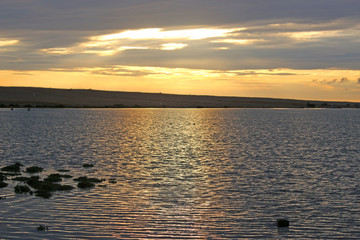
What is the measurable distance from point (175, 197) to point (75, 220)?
770 cm

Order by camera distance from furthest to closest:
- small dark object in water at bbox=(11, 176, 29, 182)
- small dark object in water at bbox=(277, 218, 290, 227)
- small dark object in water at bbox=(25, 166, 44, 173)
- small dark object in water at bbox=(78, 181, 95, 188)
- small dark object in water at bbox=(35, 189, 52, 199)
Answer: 1. small dark object in water at bbox=(25, 166, 44, 173)
2. small dark object in water at bbox=(11, 176, 29, 182)
3. small dark object in water at bbox=(78, 181, 95, 188)
4. small dark object in water at bbox=(35, 189, 52, 199)
5. small dark object in water at bbox=(277, 218, 290, 227)

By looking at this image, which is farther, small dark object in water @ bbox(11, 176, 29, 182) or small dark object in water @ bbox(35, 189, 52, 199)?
small dark object in water @ bbox(11, 176, 29, 182)

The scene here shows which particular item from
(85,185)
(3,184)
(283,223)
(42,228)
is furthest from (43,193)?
(283,223)

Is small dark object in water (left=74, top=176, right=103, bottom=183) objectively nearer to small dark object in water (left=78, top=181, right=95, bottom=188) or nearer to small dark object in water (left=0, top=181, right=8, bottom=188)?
small dark object in water (left=78, top=181, right=95, bottom=188)

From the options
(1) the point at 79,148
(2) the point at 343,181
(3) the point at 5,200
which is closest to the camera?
(3) the point at 5,200

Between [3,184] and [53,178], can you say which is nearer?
[3,184]

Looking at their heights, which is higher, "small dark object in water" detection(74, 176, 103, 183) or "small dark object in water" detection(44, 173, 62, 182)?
"small dark object in water" detection(44, 173, 62, 182)

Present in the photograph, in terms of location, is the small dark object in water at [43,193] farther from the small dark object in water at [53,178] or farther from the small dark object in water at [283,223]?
the small dark object in water at [283,223]

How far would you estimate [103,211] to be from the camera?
2394cm

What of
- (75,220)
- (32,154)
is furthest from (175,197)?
(32,154)

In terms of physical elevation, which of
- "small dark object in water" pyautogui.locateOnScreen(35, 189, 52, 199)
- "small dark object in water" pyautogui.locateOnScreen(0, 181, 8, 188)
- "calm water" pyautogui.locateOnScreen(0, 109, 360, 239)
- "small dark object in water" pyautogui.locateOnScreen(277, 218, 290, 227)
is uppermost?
"small dark object in water" pyautogui.locateOnScreen(0, 181, 8, 188)

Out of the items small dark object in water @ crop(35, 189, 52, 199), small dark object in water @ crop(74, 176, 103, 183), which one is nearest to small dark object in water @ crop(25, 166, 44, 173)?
small dark object in water @ crop(74, 176, 103, 183)

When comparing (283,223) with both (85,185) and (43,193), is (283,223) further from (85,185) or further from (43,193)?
(43,193)

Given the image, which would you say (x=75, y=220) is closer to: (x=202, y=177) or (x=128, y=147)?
(x=202, y=177)
